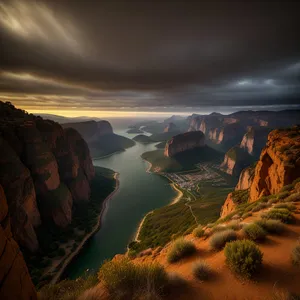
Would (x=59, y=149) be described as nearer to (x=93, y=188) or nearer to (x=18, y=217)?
(x=93, y=188)

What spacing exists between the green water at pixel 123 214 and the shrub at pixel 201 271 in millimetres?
4509

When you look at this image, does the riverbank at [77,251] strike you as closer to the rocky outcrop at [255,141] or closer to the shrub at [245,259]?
the shrub at [245,259]

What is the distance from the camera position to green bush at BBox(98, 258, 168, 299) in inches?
182

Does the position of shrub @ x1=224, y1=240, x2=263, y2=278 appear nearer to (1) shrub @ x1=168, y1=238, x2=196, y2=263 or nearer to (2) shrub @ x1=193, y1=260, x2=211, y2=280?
(2) shrub @ x1=193, y1=260, x2=211, y2=280

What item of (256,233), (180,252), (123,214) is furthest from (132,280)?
(123,214)

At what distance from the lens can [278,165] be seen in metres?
22.6

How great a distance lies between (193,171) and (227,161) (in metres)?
31.6

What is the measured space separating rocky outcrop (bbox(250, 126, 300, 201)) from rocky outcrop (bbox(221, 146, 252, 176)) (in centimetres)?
10498

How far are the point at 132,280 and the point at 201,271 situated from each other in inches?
95.2

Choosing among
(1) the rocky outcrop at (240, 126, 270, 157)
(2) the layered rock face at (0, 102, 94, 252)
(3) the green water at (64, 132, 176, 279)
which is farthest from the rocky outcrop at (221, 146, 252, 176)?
(2) the layered rock face at (0, 102, 94, 252)

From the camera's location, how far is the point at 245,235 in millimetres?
7684

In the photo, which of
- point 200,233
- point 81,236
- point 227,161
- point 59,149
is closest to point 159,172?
point 227,161

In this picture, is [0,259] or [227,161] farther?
[227,161]

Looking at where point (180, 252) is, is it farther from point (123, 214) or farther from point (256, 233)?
point (123, 214)
